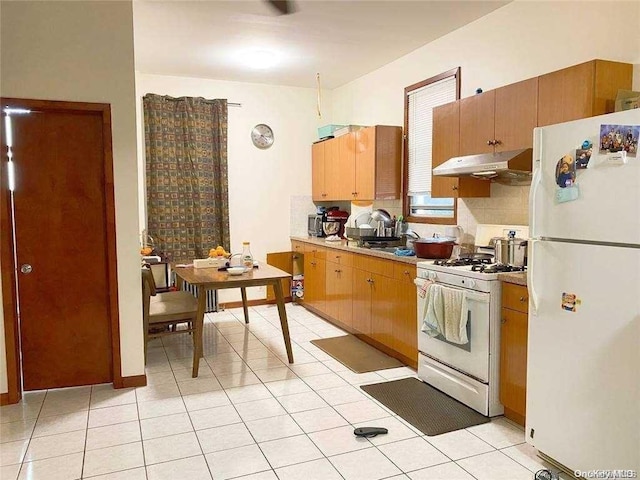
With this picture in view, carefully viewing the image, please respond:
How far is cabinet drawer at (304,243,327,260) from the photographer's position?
5.57 m

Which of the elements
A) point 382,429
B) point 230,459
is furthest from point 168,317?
point 382,429

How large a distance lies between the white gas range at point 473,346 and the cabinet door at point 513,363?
0.04 metres

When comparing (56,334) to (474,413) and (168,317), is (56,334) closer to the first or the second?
(168,317)

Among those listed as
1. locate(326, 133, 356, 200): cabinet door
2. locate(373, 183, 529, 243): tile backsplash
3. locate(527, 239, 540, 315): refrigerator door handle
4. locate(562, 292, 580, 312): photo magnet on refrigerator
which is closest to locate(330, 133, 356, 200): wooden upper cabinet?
locate(326, 133, 356, 200): cabinet door

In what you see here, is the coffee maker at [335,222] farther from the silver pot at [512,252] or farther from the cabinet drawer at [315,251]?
the silver pot at [512,252]

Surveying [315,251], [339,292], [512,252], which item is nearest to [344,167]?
[315,251]

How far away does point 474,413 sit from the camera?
3.16 m

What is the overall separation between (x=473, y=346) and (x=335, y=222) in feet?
10.6

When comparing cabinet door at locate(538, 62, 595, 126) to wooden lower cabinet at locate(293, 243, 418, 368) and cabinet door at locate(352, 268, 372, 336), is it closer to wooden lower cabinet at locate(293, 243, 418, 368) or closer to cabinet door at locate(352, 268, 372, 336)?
wooden lower cabinet at locate(293, 243, 418, 368)

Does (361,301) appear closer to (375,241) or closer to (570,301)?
(375,241)

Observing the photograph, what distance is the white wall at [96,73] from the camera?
332cm

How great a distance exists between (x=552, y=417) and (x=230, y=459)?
66.9 inches

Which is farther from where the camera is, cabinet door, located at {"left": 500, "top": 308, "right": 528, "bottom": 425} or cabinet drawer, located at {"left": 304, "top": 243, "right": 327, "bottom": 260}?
cabinet drawer, located at {"left": 304, "top": 243, "right": 327, "bottom": 260}

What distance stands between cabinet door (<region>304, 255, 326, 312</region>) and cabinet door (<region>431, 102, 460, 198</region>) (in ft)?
6.40
